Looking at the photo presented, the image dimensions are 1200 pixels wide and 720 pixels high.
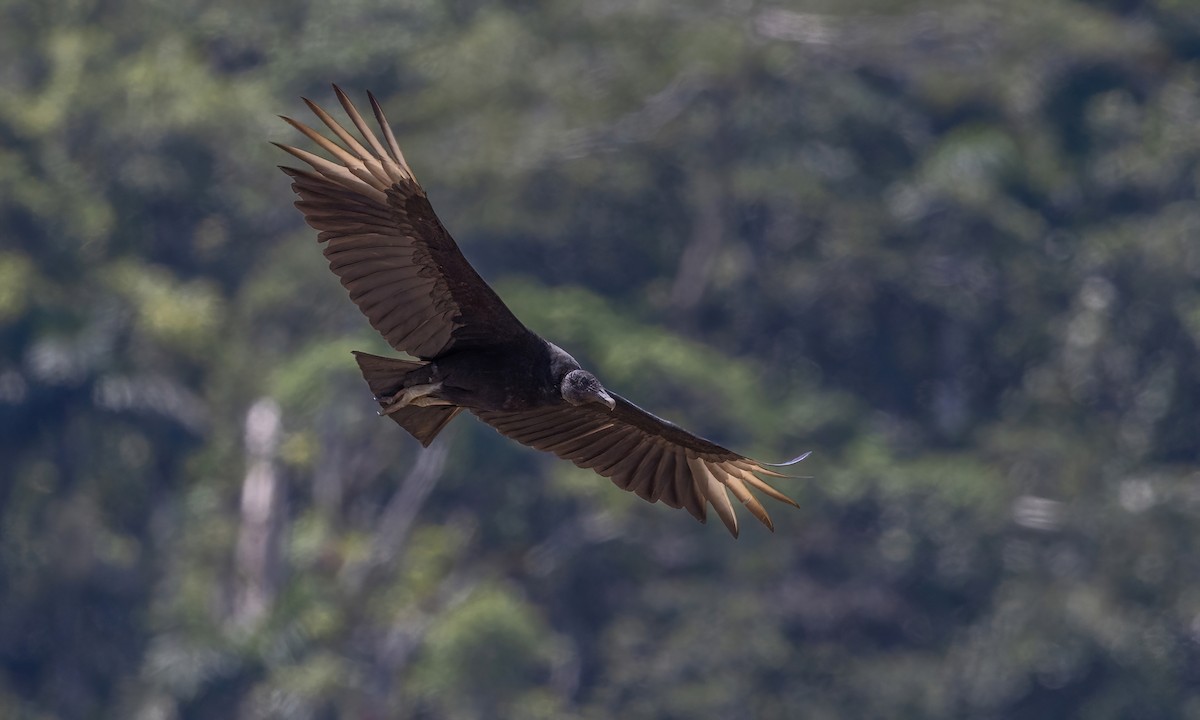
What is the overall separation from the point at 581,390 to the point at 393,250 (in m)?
0.88

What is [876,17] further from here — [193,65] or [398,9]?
[193,65]

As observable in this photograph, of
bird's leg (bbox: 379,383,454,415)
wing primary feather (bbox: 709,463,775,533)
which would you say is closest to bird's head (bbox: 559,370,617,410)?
bird's leg (bbox: 379,383,454,415)

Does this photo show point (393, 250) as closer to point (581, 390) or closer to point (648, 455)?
point (581, 390)

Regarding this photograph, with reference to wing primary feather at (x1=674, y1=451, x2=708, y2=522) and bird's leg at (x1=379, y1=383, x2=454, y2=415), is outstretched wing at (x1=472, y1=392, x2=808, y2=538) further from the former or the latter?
bird's leg at (x1=379, y1=383, x2=454, y2=415)

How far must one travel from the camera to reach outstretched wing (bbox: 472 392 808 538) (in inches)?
312

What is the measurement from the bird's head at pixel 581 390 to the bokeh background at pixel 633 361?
12.3m

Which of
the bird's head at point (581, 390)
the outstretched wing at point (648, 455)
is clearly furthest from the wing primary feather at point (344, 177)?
the outstretched wing at point (648, 455)

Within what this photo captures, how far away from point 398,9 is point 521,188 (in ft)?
11.4

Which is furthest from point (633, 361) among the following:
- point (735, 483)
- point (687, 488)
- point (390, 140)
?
point (390, 140)

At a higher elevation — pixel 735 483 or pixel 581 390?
pixel 581 390

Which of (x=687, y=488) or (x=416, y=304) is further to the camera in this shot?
(x=687, y=488)

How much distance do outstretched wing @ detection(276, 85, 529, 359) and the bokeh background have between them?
40.3 ft

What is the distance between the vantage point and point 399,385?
7227 mm

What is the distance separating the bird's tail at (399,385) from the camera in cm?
718
